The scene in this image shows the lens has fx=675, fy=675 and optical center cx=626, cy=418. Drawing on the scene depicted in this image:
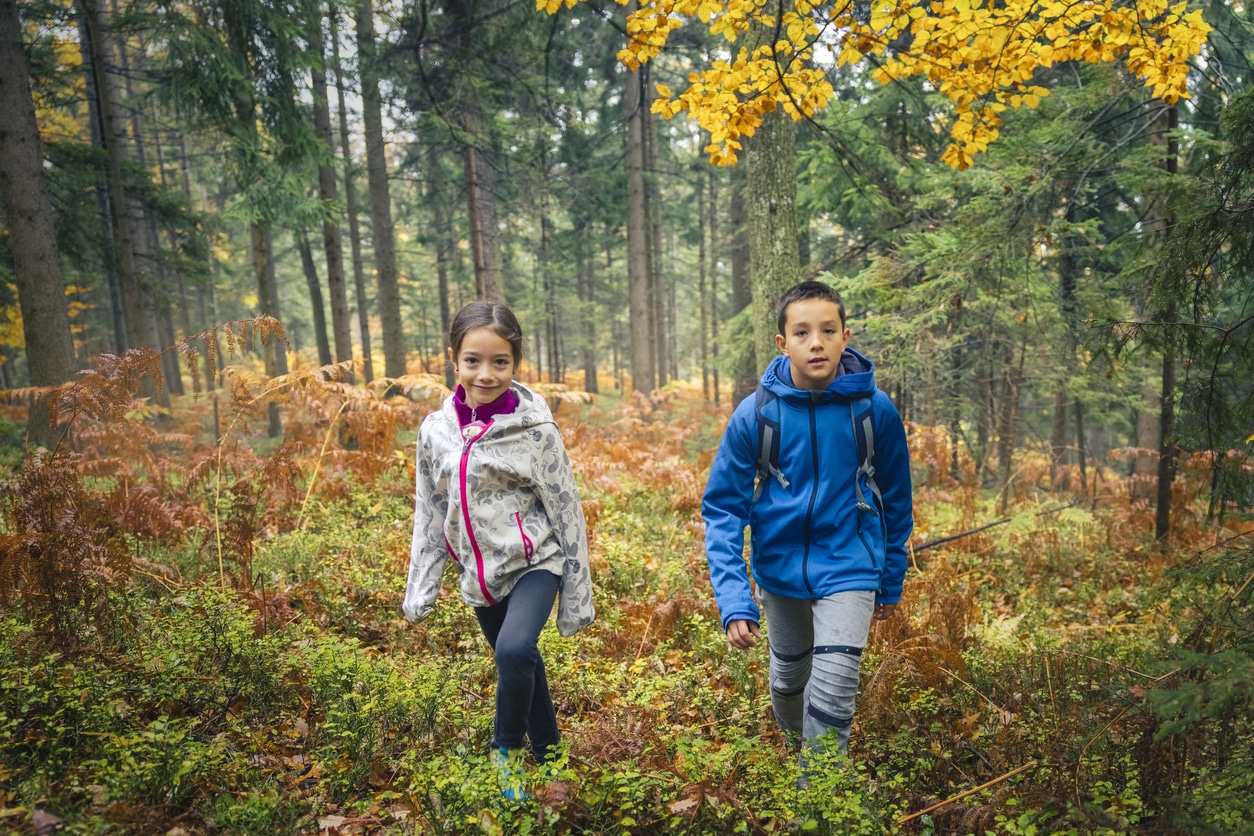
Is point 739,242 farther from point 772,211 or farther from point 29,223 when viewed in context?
point 29,223

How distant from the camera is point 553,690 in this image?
12.7 ft

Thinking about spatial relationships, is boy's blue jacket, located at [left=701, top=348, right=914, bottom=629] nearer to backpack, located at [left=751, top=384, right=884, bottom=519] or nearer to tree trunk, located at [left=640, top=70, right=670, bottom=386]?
backpack, located at [left=751, top=384, right=884, bottom=519]

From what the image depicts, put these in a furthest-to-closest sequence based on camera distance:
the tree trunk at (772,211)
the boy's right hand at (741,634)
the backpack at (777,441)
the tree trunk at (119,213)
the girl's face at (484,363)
A: the tree trunk at (119,213)
the tree trunk at (772,211)
the girl's face at (484,363)
the backpack at (777,441)
the boy's right hand at (741,634)

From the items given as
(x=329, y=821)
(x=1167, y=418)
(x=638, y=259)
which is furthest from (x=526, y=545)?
(x=638, y=259)

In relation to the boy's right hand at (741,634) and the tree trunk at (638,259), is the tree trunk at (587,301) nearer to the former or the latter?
the tree trunk at (638,259)

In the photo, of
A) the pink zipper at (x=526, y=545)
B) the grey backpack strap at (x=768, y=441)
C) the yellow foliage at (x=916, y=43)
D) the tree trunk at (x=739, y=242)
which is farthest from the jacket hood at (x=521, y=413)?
the tree trunk at (x=739, y=242)

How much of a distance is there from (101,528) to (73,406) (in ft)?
3.23

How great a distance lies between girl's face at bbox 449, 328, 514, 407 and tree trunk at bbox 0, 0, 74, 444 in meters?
7.97

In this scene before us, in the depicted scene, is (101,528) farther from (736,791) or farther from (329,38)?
(329,38)

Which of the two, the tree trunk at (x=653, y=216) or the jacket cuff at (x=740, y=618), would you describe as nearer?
the jacket cuff at (x=740, y=618)

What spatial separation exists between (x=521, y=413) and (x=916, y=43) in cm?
313

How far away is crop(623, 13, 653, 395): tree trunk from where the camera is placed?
51.8ft

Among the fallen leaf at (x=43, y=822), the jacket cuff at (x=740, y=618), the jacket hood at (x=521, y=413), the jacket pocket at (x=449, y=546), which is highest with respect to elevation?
the jacket hood at (x=521, y=413)

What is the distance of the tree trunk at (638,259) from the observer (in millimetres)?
15781
